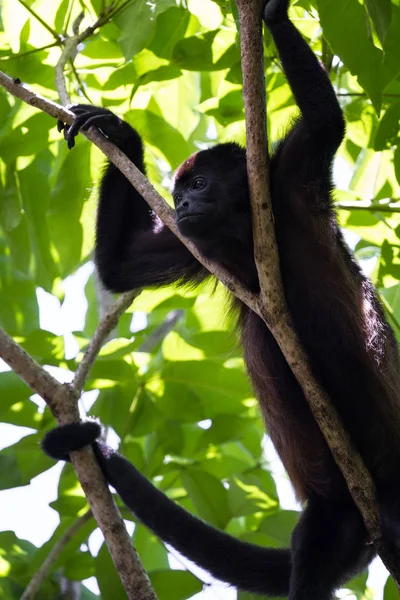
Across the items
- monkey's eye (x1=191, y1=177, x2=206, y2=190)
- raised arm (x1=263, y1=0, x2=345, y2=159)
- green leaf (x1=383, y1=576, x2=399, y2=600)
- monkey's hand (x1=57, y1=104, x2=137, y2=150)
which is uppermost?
monkey's hand (x1=57, y1=104, x2=137, y2=150)

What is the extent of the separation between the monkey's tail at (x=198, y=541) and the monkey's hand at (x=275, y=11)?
5.81ft

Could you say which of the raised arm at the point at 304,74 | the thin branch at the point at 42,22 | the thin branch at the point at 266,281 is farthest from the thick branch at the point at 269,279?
the thin branch at the point at 42,22

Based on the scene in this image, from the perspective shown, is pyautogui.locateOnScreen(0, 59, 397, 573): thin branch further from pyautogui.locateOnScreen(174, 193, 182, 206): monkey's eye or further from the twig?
the twig

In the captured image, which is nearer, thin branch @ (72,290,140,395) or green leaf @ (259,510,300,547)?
thin branch @ (72,290,140,395)

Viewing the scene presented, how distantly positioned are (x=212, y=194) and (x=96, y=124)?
0.57 m

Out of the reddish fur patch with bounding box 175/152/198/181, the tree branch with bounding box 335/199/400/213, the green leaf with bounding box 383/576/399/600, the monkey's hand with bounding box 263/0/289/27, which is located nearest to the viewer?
the monkey's hand with bounding box 263/0/289/27

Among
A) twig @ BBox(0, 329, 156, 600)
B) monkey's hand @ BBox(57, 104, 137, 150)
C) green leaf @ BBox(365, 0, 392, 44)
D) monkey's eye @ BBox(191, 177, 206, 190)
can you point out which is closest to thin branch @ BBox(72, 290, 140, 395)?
twig @ BBox(0, 329, 156, 600)

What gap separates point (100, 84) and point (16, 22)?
54 centimetres

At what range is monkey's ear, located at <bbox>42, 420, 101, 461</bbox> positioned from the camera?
3543 mm

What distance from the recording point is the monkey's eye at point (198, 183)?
12.3ft

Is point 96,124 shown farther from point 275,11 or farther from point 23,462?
point 23,462

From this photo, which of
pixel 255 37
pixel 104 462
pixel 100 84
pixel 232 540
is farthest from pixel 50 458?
pixel 255 37

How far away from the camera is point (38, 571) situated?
346cm

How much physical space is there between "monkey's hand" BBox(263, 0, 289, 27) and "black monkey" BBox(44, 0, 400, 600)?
126 millimetres
